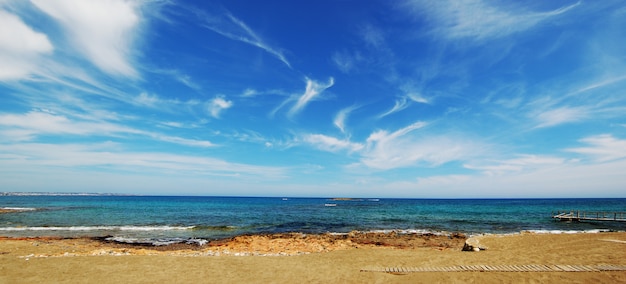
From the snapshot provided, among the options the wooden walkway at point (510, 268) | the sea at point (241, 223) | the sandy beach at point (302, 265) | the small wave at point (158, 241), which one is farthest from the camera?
the sea at point (241, 223)

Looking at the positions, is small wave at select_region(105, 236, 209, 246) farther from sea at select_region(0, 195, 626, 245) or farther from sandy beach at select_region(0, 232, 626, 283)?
sandy beach at select_region(0, 232, 626, 283)

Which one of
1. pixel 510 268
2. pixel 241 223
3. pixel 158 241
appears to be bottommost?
pixel 241 223

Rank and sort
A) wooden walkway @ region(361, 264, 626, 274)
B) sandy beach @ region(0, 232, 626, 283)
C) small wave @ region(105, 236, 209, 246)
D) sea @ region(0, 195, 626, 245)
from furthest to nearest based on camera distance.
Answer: sea @ region(0, 195, 626, 245), small wave @ region(105, 236, 209, 246), wooden walkway @ region(361, 264, 626, 274), sandy beach @ region(0, 232, 626, 283)

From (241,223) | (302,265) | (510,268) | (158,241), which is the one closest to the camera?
(510,268)

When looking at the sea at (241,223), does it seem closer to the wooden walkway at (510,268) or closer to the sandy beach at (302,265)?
the sandy beach at (302,265)

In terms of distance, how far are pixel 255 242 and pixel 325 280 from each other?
11.2 m

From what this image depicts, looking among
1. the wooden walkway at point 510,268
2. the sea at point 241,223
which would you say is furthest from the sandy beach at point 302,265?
the sea at point 241,223

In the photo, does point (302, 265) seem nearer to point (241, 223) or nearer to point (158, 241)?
point (158, 241)

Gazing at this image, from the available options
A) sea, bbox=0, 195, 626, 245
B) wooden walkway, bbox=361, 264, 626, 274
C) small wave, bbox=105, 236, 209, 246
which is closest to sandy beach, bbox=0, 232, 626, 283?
wooden walkway, bbox=361, 264, 626, 274

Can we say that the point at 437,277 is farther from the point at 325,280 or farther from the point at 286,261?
the point at 286,261

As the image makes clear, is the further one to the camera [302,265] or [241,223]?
[241,223]

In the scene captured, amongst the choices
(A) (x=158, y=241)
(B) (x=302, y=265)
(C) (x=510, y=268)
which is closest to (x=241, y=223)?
(A) (x=158, y=241)

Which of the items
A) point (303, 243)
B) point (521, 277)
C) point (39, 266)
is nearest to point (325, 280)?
point (521, 277)

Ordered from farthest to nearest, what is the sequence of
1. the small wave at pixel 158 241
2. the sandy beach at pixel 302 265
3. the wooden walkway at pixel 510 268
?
1. the small wave at pixel 158 241
2. the wooden walkway at pixel 510 268
3. the sandy beach at pixel 302 265
